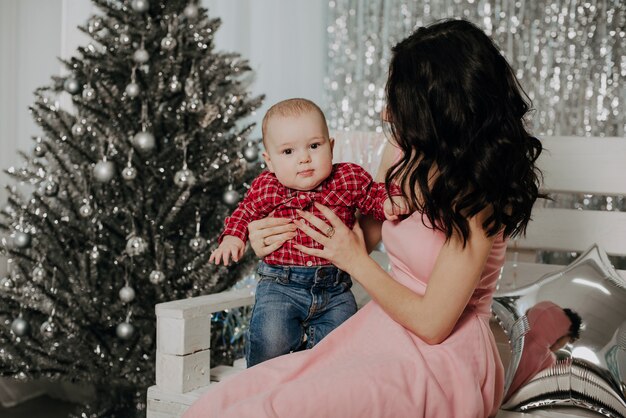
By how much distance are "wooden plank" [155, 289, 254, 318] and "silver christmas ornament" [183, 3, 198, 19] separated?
4.17ft

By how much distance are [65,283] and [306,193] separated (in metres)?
1.58

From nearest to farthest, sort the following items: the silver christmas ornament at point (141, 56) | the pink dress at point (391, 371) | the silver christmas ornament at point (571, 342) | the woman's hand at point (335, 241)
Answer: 1. the pink dress at point (391, 371)
2. the woman's hand at point (335, 241)
3. the silver christmas ornament at point (571, 342)
4. the silver christmas ornament at point (141, 56)

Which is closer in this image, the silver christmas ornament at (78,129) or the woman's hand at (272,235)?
the woman's hand at (272,235)

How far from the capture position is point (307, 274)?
1615 mm

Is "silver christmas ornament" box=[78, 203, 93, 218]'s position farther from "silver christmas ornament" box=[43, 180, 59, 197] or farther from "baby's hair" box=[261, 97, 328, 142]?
"baby's hair" box=[261, 97, 328, 142]

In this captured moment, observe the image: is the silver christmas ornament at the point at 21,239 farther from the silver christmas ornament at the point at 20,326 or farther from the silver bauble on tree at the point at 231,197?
the silver bauble on tree at the point at 231,197

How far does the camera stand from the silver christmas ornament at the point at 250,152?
2834mm

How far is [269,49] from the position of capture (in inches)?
152

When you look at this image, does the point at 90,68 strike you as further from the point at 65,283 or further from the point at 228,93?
the point at 65,283

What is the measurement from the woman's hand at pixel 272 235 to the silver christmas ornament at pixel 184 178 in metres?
1.08

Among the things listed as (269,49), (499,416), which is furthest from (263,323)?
(269,49)

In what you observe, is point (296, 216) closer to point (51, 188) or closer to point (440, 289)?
point (440, 289)

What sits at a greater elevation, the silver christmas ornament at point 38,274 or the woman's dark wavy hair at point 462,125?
the woman's dark wavy hair at point 462,125

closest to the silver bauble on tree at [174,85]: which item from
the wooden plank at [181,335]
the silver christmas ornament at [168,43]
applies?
the silver christmas ornament at [168,43]
